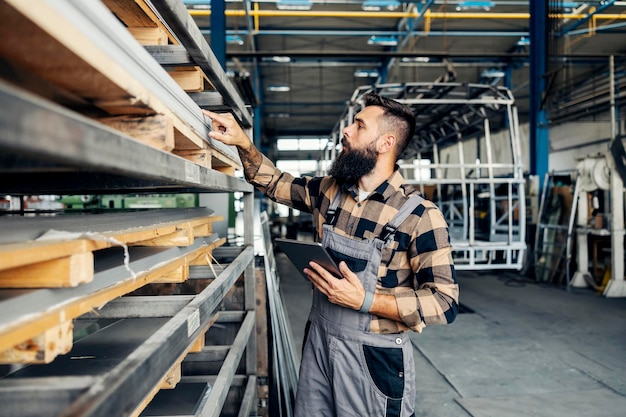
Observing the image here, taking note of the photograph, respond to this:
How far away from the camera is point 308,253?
1831mm

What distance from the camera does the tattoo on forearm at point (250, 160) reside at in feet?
7.28

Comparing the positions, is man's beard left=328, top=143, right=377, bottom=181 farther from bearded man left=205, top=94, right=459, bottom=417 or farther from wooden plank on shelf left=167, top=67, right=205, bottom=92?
wooden plank on shelf left=167, top=67, right=205, bottom=92

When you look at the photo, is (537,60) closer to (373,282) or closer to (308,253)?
(373,282)

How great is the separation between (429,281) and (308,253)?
547mm

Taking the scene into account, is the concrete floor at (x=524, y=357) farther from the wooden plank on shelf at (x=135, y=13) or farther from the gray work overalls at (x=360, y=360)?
the wooden plank on shelf at (x=135, y=13)

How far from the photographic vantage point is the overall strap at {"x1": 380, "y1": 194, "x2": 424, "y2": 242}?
6.21 feet

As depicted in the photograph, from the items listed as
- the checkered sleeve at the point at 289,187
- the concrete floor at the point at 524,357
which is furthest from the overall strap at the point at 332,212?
the concrete floor at the point at 524,357

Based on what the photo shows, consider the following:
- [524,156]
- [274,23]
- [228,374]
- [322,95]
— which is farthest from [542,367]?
[524,156]

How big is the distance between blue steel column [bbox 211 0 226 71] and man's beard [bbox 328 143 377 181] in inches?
204

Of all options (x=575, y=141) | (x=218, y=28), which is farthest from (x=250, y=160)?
(x=575, y=141)

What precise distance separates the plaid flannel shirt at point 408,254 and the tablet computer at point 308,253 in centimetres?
24

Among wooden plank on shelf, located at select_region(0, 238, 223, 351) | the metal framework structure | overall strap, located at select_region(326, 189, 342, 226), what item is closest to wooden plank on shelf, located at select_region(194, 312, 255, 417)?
wooden plank on shelf, located at select_region(0, 238, 223, 351)

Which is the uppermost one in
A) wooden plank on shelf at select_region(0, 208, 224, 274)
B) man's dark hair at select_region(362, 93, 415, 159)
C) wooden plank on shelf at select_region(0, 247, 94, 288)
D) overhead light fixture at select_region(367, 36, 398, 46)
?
overhead light fixture at select_region(367, 36, 398, 46)

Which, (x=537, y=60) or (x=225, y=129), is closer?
(x=225, y=129)
